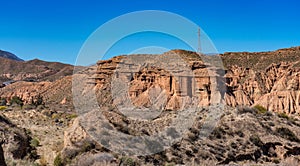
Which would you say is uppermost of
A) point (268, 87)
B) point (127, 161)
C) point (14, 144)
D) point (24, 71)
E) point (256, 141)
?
point (24, 71)

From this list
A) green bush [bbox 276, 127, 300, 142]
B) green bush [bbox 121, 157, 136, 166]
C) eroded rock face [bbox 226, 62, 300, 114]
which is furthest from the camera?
eroded rock face [bbox 226, 62, 300, 114]

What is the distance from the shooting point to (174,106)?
45.8 metres

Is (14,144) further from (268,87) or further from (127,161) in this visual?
(268,87)

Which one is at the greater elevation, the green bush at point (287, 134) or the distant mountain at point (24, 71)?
the distant mountain at point (24, 71)

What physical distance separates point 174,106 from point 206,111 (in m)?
27.0

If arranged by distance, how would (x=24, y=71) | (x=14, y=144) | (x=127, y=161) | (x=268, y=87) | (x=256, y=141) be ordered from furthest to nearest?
(x=24, y=71) → (x=268, y=87) → (x=256, y=141) → (x=14, y=144) → (x=127, y=161)

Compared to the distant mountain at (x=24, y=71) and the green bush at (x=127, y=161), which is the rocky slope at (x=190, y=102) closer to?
the green bush at (x=127, y=161)

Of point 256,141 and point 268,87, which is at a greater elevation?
point 268,87

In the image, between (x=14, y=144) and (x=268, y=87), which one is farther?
(x=268, y=87)

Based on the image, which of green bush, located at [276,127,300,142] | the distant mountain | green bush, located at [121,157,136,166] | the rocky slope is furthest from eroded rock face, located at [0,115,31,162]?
the distant mountain

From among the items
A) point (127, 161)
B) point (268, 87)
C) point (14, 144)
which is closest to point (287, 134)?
point (127, 161)

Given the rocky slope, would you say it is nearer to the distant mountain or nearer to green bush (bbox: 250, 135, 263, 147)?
green bush (bbox: 250, 135, 263, 147)

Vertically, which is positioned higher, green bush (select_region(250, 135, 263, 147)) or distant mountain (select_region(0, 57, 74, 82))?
distant mountain (select_region(0, 57, 74, 82))

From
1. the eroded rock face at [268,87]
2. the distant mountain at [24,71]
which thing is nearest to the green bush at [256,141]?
the eroded rock face at [268,87]
